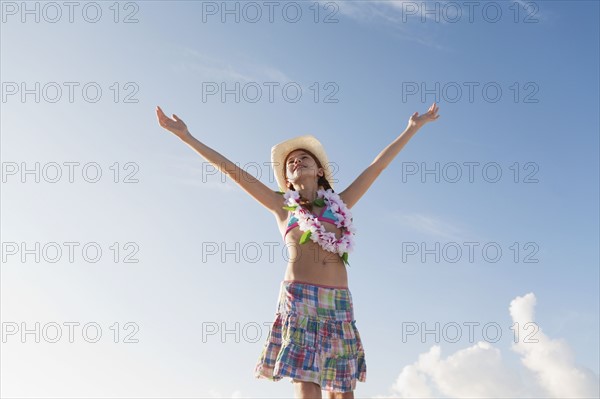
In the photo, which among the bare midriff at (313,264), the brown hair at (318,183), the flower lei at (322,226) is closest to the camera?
the bare midriff at (313,264)

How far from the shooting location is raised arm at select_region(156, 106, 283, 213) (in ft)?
21.5

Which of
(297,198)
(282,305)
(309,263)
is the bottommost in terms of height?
(282,305)

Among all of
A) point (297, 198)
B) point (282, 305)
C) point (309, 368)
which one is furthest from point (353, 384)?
point (297, 198)

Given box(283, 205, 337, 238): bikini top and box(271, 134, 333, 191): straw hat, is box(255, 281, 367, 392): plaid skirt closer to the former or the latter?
box(283, 205, 337, 238): bikini top

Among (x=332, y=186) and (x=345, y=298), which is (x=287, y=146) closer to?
(x=332, y=186)

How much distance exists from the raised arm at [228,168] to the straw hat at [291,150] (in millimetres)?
478

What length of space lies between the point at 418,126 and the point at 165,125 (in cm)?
264

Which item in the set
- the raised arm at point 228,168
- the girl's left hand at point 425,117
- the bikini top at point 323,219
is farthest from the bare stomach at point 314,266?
the girl's left hand at point 425,117

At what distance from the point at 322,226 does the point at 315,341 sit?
1057 mm

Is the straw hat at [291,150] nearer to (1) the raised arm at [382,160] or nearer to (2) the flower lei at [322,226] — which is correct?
(1) the raised arm at [382,160]

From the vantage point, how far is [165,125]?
6691mm

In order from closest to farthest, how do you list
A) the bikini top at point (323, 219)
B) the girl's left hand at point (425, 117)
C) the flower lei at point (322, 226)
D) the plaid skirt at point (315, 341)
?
the plaid skirt at point (315, 341) < the flower lei at point (322, 226) < the bikini top at point (323, 219) < the girl's left hand at point (425, 117)

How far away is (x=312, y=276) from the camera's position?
19.8 feet

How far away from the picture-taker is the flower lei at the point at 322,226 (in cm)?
615
